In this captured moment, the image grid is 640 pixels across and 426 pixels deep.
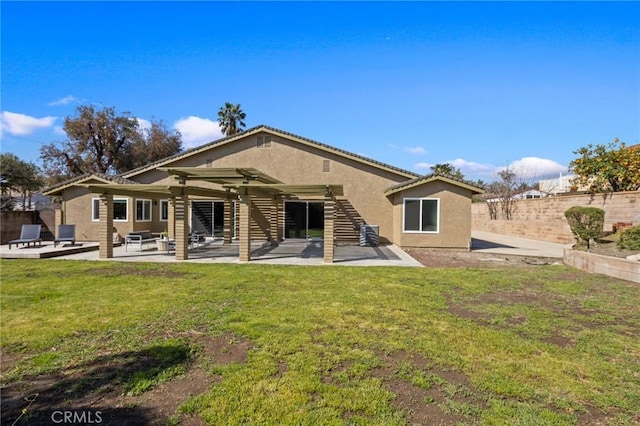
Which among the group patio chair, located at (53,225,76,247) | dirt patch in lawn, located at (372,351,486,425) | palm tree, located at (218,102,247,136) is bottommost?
dirt patch in lawn, located at (372,351,486,425)

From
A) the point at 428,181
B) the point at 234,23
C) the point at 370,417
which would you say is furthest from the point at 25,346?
the point at 428,181

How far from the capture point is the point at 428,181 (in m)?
15.6

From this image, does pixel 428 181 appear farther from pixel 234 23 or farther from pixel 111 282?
pixel 111 282

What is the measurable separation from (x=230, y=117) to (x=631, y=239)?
38282 mm

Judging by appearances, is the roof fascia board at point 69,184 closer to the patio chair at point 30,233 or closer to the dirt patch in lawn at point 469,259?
the patio chair at point 30,233

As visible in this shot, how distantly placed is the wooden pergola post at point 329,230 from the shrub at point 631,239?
386 inches

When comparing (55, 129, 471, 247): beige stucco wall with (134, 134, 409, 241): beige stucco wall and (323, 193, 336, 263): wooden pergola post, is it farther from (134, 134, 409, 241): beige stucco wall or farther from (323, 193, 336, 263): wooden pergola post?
(323, 193, 336, 263): wooden pergola post

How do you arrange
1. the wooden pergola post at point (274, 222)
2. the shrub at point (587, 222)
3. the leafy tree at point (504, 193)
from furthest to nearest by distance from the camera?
the leafy tree at point (504, 193) < the wooden pergola post at point (274, 222) < the shrub at point (587, 222)

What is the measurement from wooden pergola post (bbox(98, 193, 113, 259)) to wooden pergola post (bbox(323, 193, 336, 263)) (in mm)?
8015

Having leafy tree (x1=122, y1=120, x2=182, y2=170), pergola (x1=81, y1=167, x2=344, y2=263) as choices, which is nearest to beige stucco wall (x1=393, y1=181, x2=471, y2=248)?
pergola (x1=81, y1=167, x2=344, y2=263)

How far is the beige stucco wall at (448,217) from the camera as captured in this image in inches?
613

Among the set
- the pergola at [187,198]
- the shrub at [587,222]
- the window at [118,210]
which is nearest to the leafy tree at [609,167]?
the shrub at [587,222]

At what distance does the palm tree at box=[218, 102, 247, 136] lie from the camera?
4003cm

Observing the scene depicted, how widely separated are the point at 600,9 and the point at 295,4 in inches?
399
